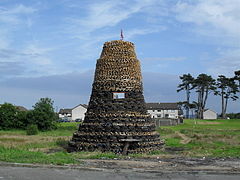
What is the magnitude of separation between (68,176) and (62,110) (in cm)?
9786

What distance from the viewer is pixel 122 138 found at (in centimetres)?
1398

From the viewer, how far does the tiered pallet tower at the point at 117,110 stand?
14164 mm

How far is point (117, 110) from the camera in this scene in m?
14.7

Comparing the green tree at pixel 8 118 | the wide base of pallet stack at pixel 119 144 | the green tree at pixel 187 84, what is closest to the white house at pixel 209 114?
the green tree at pixel 187 84

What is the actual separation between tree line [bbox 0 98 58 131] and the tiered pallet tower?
28414 mm

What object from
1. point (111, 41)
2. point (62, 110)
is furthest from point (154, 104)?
point (111, 41)

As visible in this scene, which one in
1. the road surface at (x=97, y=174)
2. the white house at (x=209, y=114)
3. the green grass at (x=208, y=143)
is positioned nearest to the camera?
the road surface at (x=97, y=174)

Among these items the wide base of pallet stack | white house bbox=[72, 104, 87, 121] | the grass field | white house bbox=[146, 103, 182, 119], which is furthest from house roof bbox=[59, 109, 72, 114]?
the wide base of pallet stack

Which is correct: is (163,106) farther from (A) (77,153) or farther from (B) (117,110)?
(A) (77,153)

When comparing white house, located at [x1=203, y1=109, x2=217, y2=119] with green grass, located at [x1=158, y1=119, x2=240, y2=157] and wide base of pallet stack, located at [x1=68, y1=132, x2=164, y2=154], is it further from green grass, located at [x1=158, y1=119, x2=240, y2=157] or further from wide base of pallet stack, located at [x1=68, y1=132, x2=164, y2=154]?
wide base of pallet stack, located at [x1=68, y1=132, x2=164, y2=154]

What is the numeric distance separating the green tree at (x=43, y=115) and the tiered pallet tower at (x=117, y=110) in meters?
28.3

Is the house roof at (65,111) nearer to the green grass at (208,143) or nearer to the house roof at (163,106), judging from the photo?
the house roof at (163,106)

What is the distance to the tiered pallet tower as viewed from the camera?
46.5ft

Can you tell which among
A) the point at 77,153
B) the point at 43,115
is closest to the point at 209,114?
the point at 43,115
